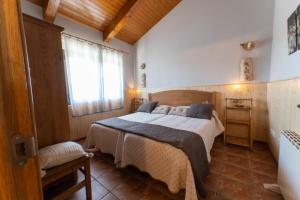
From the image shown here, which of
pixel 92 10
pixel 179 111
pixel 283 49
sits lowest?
pixel 179 111

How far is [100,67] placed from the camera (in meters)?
3.79

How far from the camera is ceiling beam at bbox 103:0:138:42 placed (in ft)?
10.2

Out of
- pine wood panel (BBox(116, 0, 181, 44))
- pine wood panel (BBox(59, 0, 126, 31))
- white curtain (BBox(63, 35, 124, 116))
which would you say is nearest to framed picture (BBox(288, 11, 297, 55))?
pine wood panel (BBox(116, 0, 181, 44))

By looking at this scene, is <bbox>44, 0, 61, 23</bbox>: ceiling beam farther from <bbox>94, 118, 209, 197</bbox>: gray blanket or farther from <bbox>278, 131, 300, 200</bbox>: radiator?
<bbox>278, 131, 300, 200</bbox>: radiator

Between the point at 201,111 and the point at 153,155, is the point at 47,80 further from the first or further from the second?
the point at 201,111

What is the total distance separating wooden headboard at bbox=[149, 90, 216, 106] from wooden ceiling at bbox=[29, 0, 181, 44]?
2.10m

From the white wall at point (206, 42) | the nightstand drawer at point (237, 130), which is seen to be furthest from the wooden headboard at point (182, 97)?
the nightstand drawer at point (237, 130)

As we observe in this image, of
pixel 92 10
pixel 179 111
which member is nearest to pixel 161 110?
pixel 179 111

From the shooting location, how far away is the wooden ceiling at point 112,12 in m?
2.84

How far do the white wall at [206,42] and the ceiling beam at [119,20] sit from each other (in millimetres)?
1277

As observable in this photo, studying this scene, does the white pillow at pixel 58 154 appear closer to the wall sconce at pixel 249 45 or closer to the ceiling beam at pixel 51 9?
the ceiling beam at pixel 51 9

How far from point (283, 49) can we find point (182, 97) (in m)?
2.10

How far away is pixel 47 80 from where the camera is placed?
1480 millimetres

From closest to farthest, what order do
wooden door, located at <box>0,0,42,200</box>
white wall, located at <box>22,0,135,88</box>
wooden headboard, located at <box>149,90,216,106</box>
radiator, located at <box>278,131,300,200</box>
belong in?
1. wooden door, located at <box>0,0,42,200</box>
2. radiator, located at <box>278,131,300,200</box>
3. white wall, located at <box>22,0,135,88</box>
4. wooden headboard, located at <box>149,90,216,106</box>
